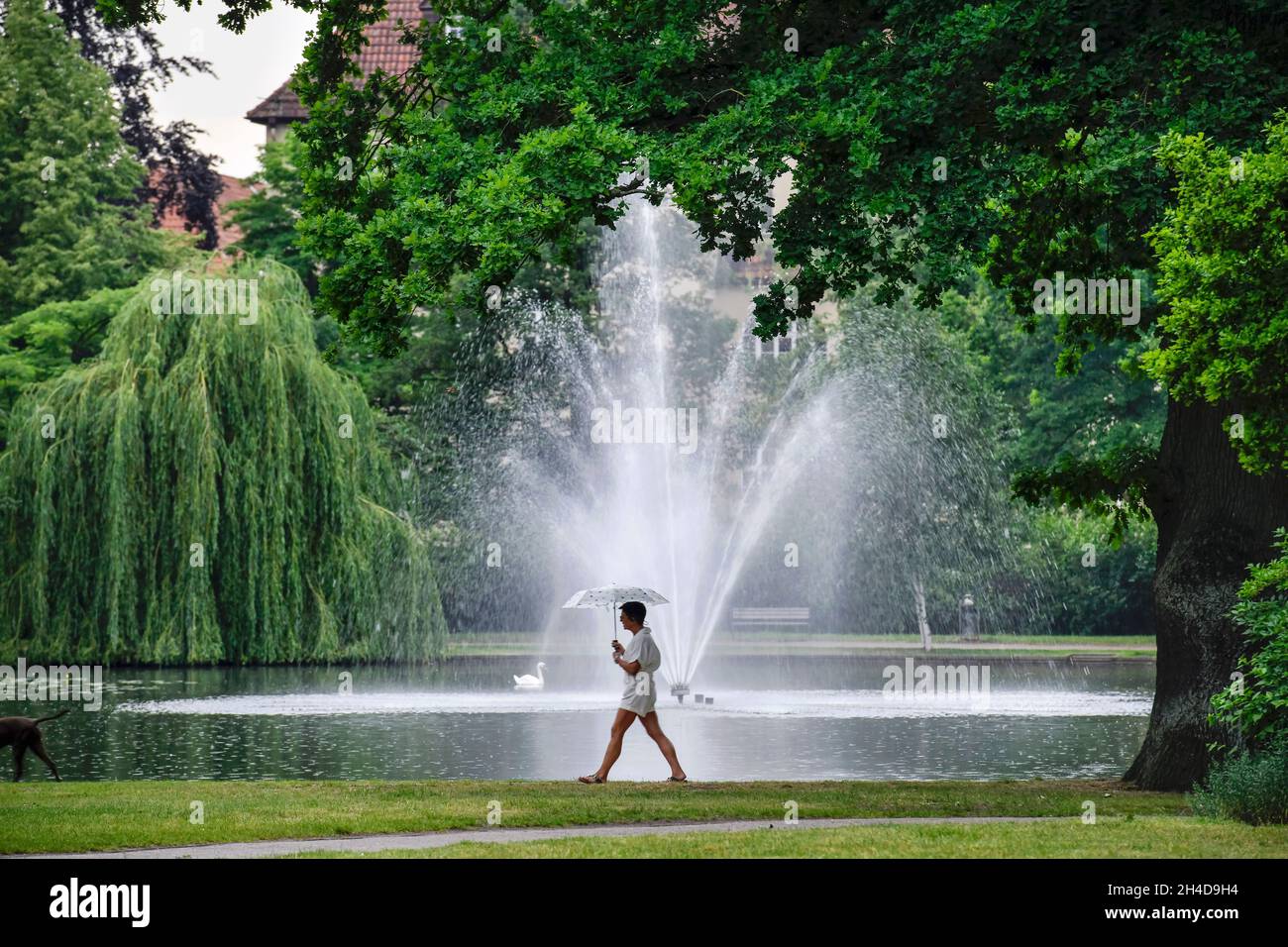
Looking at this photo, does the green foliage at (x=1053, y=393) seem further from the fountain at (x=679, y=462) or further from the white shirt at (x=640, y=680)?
the white shirt at (x=640, y=680)

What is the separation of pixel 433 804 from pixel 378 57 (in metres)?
52.4

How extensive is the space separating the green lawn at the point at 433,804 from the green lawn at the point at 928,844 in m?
1.41

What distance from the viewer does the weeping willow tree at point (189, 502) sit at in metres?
35.5

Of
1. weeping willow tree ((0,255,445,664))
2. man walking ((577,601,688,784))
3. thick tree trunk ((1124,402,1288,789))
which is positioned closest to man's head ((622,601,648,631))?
man walking ((577,601,688,784))

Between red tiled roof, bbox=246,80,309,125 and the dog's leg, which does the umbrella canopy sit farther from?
red tiled roof, bbox=246,80,309,125

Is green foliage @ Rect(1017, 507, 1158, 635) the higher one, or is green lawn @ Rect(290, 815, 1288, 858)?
green foliage @ Rect(1017, 507, 1158, 635)

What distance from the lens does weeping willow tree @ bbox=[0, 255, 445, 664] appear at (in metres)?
35.5

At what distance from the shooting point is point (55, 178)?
48094 millimetres

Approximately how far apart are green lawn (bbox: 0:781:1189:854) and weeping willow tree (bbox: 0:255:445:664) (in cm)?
1818

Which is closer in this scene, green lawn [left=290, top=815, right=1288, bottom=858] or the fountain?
green lawn [left=290, top=815, right=1288, bottom=858]

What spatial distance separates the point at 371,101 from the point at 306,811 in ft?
27.6

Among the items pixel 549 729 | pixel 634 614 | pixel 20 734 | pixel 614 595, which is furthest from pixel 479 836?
pixel 549 729

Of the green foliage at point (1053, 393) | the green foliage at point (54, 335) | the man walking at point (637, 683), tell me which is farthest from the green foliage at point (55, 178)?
the man walking at point (637, 683)
